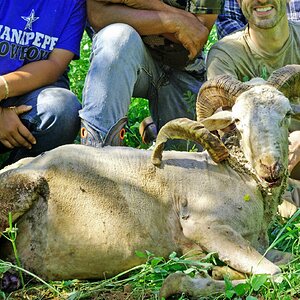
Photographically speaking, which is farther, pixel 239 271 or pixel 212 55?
pixel 212 55

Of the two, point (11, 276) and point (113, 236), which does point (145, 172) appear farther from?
point (11, 276)

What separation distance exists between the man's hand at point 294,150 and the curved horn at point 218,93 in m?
0.89

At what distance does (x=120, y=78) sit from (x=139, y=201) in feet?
5.10

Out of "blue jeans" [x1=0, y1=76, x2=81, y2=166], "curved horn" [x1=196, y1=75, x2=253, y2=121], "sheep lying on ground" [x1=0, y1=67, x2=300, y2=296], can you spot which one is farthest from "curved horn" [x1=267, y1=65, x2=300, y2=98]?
"blue jeans" [x1=0, y1=76, x2=81, y2=166]

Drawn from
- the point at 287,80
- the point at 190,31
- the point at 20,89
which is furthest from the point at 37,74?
the point at 287,80

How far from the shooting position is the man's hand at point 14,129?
6.49 metres

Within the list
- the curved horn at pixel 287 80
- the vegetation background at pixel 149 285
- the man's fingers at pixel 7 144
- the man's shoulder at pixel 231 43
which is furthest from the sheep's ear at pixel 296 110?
the man's fingers at pixel 7 144

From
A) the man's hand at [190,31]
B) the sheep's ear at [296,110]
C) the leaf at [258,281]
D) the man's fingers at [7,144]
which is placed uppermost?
the man's hand at [190,31]

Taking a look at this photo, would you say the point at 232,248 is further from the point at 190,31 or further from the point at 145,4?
the point at 145,4

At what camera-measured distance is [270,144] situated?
5.16 meters

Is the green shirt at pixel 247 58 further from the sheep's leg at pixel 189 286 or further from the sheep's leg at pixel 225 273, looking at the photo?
the sheep's leg at pixel 189 286

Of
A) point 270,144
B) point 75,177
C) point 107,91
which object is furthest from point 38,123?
point 270,144

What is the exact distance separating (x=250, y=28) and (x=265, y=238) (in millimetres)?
2561

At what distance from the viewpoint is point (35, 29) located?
6.74 m
